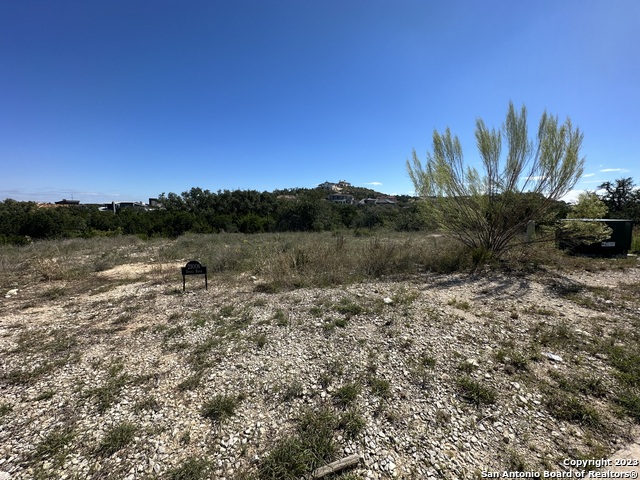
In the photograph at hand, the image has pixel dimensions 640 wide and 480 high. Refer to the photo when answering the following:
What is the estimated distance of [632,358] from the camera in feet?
9.50

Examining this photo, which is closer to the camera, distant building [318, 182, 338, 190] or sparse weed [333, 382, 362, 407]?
sparse weed [333, 382, 362, 407]

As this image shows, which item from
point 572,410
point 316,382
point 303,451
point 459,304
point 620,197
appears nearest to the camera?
point 303,451

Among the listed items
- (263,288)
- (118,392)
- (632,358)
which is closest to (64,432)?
(118,392)

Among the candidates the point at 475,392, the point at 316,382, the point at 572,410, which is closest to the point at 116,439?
the point at 316,382

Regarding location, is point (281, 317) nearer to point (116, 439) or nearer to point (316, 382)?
point (316, 382)

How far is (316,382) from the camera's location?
103 inches

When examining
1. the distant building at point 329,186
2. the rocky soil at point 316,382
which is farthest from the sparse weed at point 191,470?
the distant building at point 329,186

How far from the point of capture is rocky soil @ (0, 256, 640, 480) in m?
1.86

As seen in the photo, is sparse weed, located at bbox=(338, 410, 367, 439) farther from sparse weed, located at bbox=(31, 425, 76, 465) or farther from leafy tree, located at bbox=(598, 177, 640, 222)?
leafy tree, located at bbox=(598, 177, 640, 222)

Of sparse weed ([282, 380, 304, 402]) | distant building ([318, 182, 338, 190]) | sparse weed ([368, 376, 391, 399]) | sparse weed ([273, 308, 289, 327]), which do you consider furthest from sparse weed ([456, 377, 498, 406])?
distant building ([318, 182, 338, 190])

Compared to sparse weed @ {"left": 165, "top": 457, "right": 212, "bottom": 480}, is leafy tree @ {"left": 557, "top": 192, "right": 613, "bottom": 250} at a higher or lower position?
higher

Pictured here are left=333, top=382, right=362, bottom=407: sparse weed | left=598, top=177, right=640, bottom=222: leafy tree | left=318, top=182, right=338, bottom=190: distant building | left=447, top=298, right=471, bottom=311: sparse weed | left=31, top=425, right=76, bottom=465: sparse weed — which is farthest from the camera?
left=318, top=182, right=338, bottom=190: distant building

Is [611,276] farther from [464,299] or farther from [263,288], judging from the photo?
[263,288]

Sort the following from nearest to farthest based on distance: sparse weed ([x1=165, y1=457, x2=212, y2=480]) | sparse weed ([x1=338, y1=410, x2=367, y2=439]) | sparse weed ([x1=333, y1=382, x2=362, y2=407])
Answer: sparse weed ([x1=165, y1=457, x2=212, y2=480]), sparse weed ([x1=338, y1=410, x2=367, y2=439]), sparse weed ([x1=333, y1=382, x2=362, y2=407])
